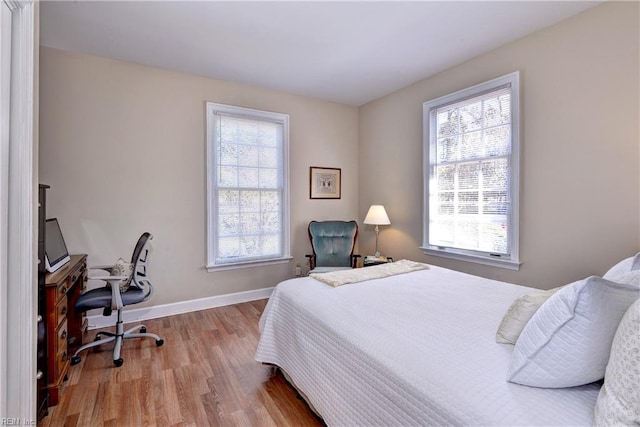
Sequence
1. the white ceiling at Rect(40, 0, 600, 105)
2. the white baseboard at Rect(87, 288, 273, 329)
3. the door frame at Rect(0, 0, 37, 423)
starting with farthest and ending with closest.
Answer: the white baseboard at Rect(87, 288, 273, 329) → the white ceiling at Rect(40, 0, 600, 105) → the door frame at Rect(0, 0, 37, 423)

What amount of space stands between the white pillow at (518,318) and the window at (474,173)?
1609 millimetres

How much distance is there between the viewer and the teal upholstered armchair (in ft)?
12.6

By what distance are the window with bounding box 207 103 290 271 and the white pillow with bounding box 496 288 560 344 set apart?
2886mm

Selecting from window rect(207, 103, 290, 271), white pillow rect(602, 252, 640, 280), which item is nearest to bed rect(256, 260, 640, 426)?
white pillow rect(602, 252, 640, 280)

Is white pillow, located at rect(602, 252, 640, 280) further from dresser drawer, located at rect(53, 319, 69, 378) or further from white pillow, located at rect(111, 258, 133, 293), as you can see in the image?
white pillow, located at rect(111, 258, 133, 293)

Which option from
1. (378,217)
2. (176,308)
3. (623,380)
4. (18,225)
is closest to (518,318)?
(623,380)

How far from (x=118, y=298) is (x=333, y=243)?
2.37m

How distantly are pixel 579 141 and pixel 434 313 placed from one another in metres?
1.86

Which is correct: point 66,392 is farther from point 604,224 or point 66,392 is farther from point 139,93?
point 604,224

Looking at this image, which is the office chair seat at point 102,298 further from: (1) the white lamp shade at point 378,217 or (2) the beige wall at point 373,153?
(1) the white lamp shade at point 378,217

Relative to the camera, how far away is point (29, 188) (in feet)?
4.24

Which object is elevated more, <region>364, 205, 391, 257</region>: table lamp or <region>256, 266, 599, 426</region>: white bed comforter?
<region>364, 205, 391, 257</region>: table lamp

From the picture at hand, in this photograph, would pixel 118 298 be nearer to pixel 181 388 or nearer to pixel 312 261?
pixel 181 388

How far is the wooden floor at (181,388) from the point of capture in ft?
5.61
